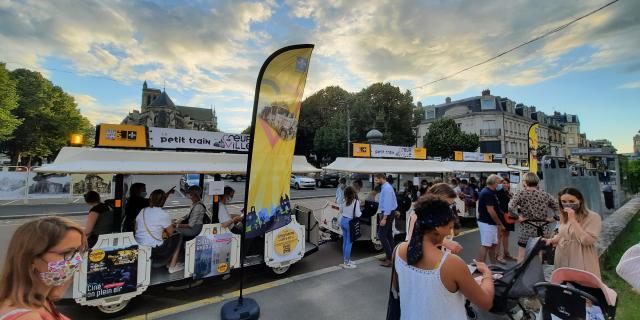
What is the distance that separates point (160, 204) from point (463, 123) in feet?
158

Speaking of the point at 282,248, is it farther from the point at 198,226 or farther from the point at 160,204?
the point at 160,204

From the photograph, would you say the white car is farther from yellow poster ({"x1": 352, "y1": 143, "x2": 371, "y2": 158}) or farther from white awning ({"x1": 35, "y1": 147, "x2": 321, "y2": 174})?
white awning ({"x1": 35, "y1": 147, "x2": 321, "y2": 174})

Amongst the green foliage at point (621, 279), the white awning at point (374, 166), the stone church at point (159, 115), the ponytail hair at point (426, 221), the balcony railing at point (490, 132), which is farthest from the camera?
the stone church at point (159, 115)

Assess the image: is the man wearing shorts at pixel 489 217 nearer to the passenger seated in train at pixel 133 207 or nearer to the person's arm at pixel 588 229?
the person's arm at pixel 588 229

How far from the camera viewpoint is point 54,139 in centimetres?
3462

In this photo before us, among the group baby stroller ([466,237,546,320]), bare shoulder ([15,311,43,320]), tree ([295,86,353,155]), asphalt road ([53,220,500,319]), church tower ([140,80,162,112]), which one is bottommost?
asphalt road ([53,220,500,319])

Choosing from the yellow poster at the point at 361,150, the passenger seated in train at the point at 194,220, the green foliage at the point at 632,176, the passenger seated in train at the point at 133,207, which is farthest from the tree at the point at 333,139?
the passenger seated in train at the point at 133,207

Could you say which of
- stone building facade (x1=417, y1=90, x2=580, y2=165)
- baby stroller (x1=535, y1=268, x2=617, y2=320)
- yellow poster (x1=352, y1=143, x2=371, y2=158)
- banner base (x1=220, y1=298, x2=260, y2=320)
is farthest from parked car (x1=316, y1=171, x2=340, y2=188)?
stone building facade (x1=417, y1=90, x2=580, y2=165)

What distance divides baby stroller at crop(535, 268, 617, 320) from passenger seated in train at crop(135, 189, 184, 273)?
4934mm

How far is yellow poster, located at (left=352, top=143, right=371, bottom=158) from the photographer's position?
862 cm

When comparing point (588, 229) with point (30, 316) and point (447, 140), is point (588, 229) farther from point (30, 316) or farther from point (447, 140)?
point (447, 140)

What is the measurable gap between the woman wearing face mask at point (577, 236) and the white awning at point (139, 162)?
4.70m

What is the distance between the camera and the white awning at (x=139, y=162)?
12.0 feet

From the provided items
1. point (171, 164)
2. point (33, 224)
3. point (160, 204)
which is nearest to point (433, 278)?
point (33, 224)
